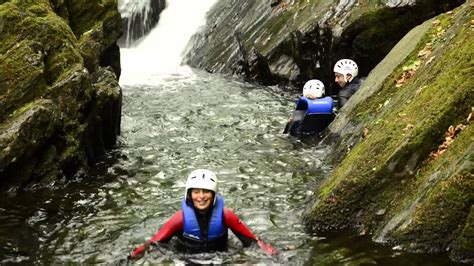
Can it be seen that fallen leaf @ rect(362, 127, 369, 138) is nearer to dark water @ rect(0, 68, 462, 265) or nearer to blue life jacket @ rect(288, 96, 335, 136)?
dark water @ rect(0, 68, 462, 265)

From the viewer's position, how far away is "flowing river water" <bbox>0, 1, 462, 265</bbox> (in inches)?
343

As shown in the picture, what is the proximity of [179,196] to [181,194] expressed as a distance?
11 centimetres

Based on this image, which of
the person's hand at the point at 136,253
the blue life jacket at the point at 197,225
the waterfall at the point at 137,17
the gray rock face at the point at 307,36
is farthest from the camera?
the waterfall at the point at 137,17

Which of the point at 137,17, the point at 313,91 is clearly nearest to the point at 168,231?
the point at 313,91

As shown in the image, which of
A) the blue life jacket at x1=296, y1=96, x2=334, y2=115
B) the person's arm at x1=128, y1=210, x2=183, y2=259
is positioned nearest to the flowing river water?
the person's arm at x1=128, y1=210, x2=183, y2=259

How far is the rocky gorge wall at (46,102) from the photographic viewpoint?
38.2ft

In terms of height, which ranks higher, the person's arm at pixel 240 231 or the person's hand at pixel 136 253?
the person's arm at pixel 240 231

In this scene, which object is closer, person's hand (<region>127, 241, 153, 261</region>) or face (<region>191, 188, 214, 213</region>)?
person's hand (<region>127, 241, 153, 261</region>)

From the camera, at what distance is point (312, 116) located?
15.5 metres

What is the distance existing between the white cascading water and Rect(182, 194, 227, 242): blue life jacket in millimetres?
17453

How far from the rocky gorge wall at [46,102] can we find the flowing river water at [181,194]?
44 centimetres

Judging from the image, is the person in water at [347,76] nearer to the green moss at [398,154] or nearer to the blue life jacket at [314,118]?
the blue life jacket at [314,118]

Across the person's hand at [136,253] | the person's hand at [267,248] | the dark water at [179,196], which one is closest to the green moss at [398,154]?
the dark water at [179,196]

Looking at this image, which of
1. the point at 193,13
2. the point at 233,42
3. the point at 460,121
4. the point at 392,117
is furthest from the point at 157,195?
the point at 193,13
